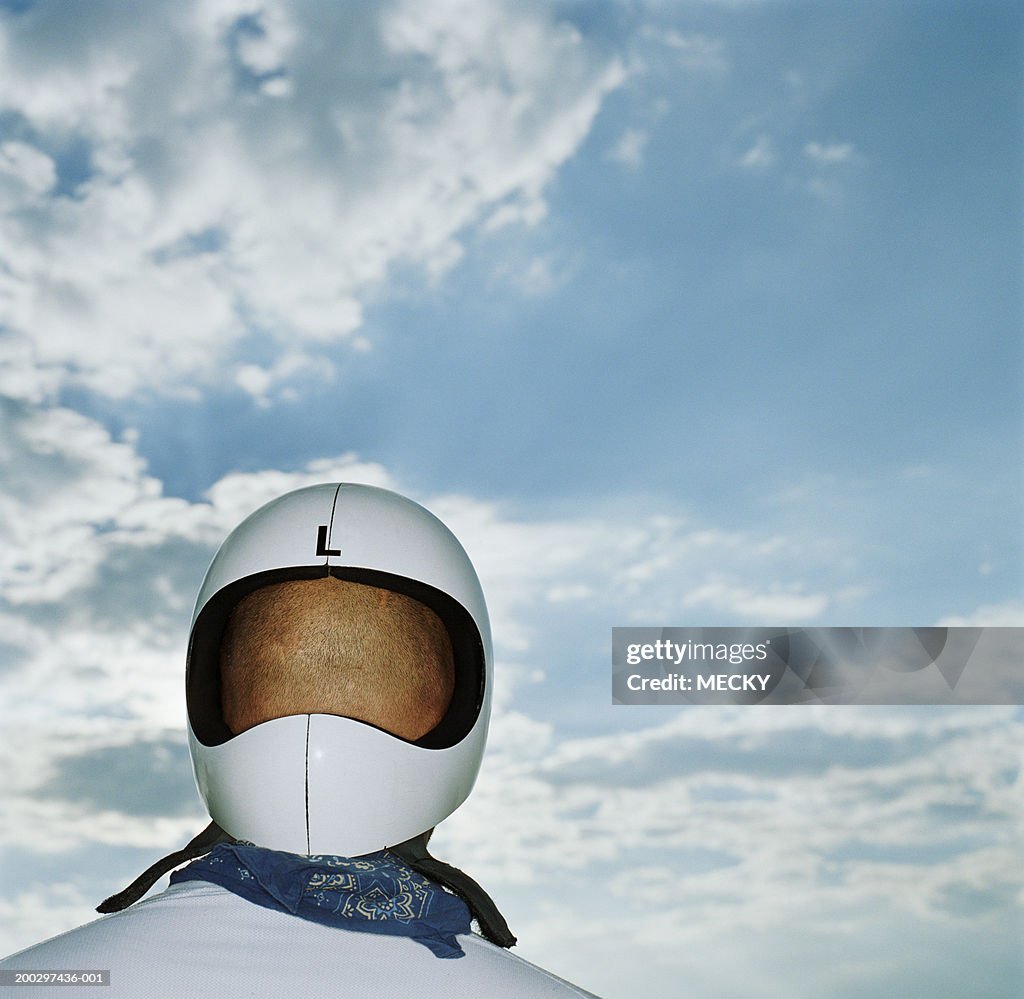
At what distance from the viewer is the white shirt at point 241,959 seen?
2.56m

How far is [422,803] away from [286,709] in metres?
0.51

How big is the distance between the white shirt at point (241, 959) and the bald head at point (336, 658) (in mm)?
609

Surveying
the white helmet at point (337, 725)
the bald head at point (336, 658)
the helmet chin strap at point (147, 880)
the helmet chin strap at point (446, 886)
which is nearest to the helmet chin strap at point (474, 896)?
the helmet chin strap at point (446, 886)

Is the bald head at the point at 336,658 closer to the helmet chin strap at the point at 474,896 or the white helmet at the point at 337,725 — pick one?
the white helmet at the point at 337,725

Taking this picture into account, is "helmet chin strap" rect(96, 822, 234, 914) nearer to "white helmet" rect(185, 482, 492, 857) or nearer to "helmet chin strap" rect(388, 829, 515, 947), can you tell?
"white helmet" rect(185, 482, 492, 857)

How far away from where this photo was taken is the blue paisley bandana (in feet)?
8.95

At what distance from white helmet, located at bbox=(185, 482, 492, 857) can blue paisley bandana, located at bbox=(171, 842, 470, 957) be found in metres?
0.32

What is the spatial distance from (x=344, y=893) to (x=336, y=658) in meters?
0.68

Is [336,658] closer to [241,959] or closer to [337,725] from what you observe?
[337,725]

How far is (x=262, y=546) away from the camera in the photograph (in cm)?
347

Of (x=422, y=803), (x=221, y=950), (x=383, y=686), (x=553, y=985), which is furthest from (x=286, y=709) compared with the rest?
(x=553, y=985)

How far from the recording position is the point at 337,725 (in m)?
3.17

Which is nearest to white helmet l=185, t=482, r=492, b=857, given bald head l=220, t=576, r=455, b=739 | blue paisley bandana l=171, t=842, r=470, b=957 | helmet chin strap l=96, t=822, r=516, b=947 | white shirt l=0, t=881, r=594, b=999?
bald head l=220, t=576, r=455, b=739

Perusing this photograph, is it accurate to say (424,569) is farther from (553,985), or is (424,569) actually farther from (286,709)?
(553,985)
